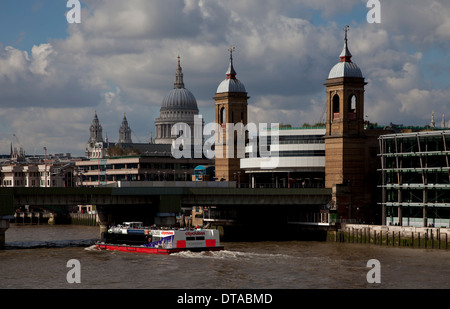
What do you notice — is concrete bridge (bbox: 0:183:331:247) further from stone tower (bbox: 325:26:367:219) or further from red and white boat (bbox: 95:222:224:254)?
red and white boat (bbox: 95:222:224:254)

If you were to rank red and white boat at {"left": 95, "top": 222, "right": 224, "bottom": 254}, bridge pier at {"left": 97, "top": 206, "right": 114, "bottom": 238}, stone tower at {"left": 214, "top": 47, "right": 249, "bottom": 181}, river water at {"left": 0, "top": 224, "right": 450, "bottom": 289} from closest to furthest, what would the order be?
river water at {"left": 0, "top": 224, "right": 450, "bottom": 289}
red and white boat at {"left": 95, "top": 222, "right": 224, "bottom": 254}
bridge pier at {"left": 97, "top": 206, "right": 114, "bottom": 238}
stone tower at {"left": 214, "top": 47, "right": 249, "bottom": 181}

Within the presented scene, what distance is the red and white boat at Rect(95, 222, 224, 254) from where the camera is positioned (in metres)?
105

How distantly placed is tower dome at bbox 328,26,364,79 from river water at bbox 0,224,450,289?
101 ft

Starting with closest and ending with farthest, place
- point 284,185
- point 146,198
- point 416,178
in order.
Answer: point 146,198, point 416,178, point 284,185

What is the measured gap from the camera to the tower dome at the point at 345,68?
135875 millimetres

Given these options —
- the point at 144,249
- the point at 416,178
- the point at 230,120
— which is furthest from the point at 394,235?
the point at 230,120

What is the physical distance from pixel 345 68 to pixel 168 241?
47000 millimetres

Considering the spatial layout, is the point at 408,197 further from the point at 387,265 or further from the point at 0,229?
the point at 0,229

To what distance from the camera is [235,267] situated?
90812mm

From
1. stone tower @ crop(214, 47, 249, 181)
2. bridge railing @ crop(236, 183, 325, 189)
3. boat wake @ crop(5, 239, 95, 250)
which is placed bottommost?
boat wake @ crop(5, 239, 95, 250)

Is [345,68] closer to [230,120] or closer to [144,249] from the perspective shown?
[230,120]

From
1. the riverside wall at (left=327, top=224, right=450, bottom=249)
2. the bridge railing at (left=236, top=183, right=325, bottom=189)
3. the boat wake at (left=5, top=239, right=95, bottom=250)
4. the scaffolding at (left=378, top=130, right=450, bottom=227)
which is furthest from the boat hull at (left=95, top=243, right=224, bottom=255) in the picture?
the bridge railing at (left=236, top=183, right=325, bottom=189)
